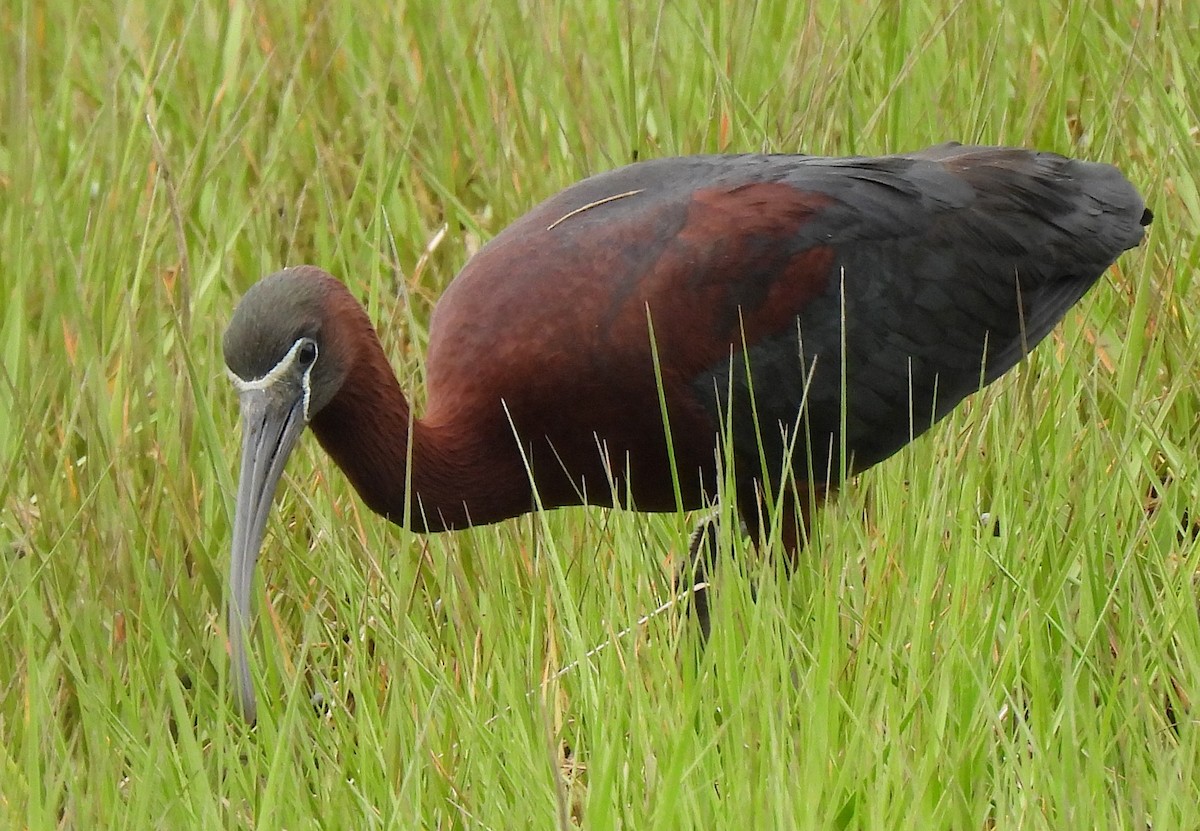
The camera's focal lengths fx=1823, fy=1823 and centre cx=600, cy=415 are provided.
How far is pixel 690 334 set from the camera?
3166 millimetres

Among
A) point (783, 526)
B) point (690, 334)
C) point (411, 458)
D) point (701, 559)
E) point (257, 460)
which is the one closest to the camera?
point (257, 460)

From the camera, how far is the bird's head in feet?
8.80

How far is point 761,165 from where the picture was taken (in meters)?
3.41

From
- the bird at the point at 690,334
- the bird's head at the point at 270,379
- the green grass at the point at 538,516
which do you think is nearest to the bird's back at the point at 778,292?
the bird at the point at 690,334

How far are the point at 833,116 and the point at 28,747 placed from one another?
7.21 ft

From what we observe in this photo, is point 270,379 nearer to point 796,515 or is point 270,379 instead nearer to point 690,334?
point 690,334

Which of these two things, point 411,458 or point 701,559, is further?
point 701,559

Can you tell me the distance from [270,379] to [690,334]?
787 millimetres

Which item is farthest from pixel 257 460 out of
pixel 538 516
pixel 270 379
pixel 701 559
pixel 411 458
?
pixel 701 559

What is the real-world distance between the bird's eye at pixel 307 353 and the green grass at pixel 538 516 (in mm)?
187

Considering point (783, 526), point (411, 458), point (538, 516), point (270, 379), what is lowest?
point (783, 526)

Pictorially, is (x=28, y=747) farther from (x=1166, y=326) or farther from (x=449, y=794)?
(x=1166, y=326)

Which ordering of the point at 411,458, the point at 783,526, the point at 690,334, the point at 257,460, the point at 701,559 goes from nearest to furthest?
1. the point at 257,460
2. the point at 411,458
3. the point at 690,334
4. the point at 701,559
5. the point at 783,526

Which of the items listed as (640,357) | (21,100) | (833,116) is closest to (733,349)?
(640,357)
